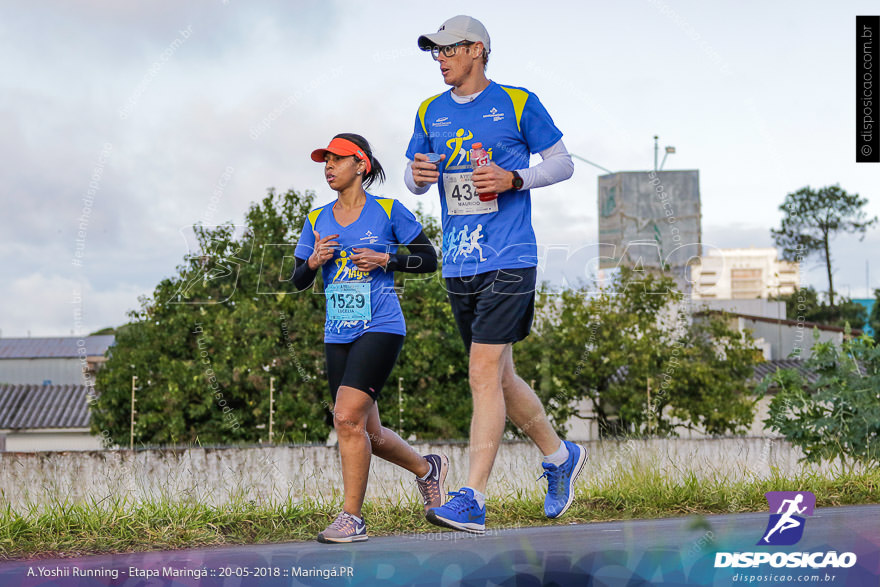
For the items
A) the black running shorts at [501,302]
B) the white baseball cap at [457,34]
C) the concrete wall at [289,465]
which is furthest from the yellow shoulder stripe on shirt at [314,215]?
the concrete wall at [289,465]

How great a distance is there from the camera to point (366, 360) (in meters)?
4.55

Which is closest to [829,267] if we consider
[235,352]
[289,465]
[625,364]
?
[625,364]

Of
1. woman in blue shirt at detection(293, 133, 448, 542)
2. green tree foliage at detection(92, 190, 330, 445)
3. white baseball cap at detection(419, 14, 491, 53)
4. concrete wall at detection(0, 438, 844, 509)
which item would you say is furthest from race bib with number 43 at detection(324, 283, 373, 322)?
green tree foliage at detection(92, 190, 330, 445)

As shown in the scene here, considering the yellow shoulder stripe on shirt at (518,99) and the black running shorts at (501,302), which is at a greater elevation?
the yellow shoulder stripe on shirt at (518,99)

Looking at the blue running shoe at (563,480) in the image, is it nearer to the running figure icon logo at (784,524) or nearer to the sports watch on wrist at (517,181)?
the running figure icon logo at (784,524)

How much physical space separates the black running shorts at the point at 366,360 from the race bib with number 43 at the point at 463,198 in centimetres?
75

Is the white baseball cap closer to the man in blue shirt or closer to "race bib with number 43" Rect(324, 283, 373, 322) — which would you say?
the man in blue shirt

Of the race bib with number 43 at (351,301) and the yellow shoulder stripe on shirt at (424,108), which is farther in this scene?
the race bib with number 43 at (351,301)

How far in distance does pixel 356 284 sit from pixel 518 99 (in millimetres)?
1174

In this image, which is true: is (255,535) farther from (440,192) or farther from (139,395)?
(139,395)

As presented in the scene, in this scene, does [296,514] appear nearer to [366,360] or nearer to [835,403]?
[366,360]

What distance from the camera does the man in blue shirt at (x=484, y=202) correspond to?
426cm

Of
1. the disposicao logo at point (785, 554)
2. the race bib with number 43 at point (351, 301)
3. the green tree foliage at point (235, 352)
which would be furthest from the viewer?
the green tree foliage at point (235, 352)

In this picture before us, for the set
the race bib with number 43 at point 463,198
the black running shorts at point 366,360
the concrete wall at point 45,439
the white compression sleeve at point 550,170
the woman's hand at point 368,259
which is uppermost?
the white compression sleeve at point 550,170
